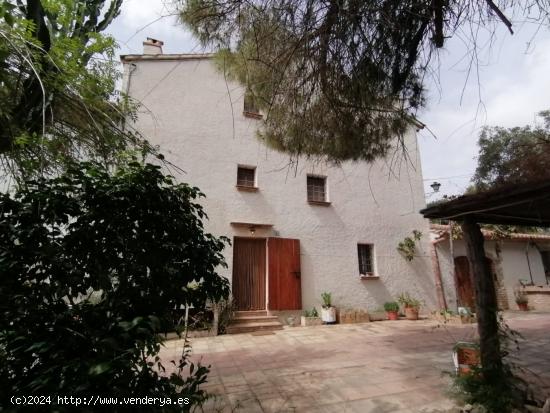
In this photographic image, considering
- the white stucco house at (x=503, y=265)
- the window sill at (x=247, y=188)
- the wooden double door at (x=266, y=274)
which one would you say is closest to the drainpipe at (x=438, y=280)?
the white stucco house at (x=503, y=265)

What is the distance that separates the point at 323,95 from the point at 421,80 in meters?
1.05

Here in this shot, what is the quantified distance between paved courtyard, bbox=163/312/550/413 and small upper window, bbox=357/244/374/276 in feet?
8.30

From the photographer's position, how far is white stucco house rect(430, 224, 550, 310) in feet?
33.8

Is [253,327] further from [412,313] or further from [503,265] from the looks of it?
[503,265]

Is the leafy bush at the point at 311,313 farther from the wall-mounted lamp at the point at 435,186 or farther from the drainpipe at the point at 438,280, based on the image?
the wall-mounted lamp at the point at 435,186

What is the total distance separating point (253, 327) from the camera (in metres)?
7.27

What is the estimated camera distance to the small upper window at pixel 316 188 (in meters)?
9.59

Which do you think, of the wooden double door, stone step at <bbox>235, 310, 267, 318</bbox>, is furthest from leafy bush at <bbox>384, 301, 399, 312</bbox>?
stone step at <bbox>235, 310, 267, 318</bbox>

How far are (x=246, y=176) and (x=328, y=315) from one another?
14.7 feet

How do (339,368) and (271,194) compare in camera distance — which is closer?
(339,368)

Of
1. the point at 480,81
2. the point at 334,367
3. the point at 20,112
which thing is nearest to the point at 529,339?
the point at 334,367

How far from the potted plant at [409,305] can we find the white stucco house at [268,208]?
0.25m

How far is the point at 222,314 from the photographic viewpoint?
7105 mm

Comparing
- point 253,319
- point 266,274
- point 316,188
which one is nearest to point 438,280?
point 316,188
